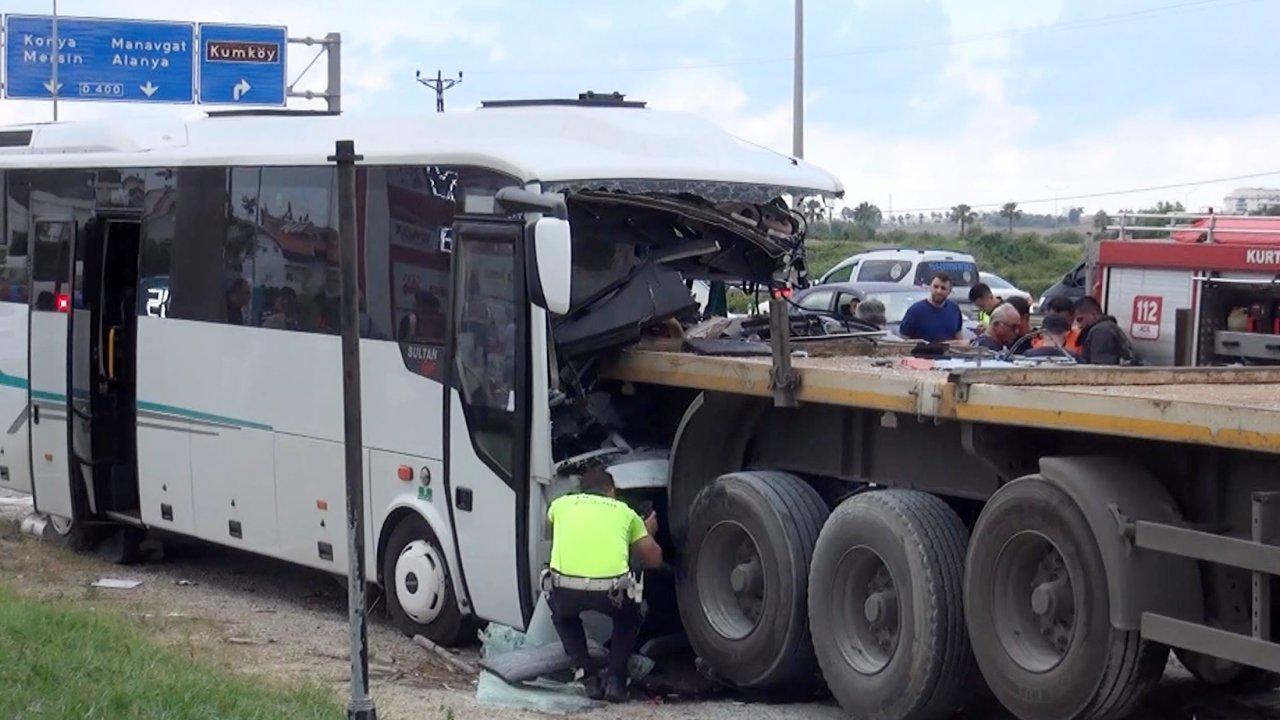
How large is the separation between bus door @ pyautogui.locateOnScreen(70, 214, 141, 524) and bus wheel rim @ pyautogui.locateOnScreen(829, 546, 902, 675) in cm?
667

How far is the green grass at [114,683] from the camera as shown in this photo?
24.9ft

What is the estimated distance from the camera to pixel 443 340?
10586 mm

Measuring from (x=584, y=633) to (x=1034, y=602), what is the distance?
2.79 meters

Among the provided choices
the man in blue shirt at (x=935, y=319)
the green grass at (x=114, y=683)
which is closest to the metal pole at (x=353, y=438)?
the green grass at (x=114, y=683)

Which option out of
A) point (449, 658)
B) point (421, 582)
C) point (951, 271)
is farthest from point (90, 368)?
point (951, 271)

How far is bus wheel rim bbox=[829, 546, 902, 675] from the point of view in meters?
8.84

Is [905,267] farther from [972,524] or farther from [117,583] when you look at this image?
[972,524]

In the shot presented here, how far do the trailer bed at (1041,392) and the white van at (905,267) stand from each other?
21.5 meters

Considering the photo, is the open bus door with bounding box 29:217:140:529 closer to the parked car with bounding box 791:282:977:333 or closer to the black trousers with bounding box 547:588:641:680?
the black trousers with bounding box 547:588:641:680

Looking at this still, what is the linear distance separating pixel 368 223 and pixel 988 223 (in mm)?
80055

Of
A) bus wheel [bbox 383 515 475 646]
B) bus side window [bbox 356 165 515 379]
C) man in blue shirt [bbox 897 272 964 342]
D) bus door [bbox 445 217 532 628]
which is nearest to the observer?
bus door [bbox 445 217 532 628]

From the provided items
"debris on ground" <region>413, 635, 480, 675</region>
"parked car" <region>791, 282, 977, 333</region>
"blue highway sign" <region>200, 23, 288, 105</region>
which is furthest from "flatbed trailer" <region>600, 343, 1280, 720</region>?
"blue highway sign" <region>200, 23, 288, 105</region>

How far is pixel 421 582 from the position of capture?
10906 millimetres

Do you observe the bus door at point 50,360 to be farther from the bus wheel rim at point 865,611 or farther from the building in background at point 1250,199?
the building in background at point 1250,199
